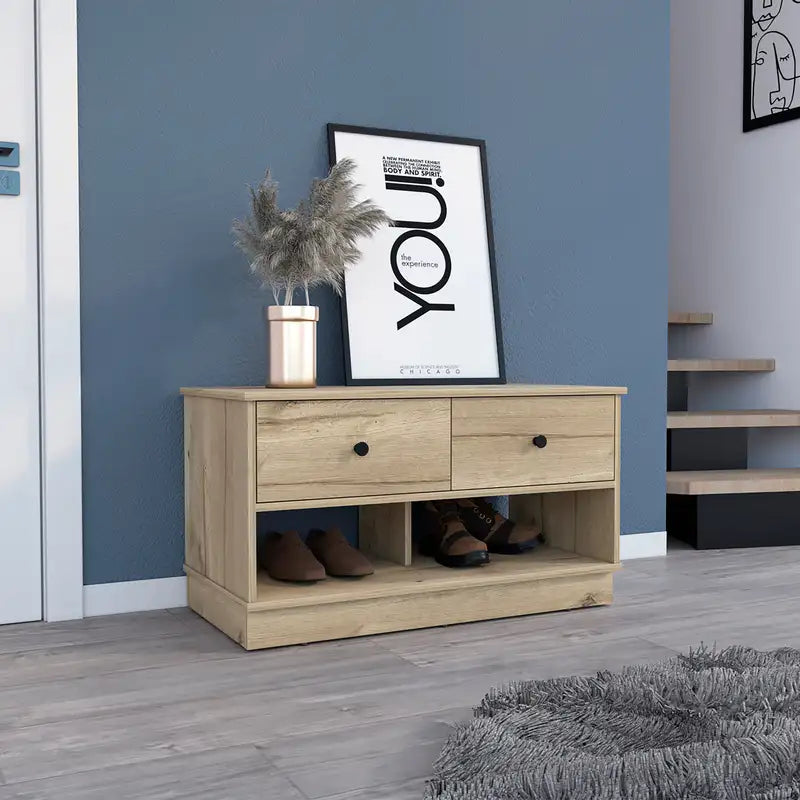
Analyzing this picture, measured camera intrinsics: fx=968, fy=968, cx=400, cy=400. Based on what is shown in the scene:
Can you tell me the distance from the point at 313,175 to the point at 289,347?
22.0 inches

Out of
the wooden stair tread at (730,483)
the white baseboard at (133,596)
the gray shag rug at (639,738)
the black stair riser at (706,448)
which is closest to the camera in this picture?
the gray shag rug at (639,738)

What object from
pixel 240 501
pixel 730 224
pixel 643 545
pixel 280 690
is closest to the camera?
pixel 280 690

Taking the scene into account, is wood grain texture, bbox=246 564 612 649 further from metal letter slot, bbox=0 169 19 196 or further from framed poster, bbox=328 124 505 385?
metal letter slot, bbox=0 169 19 196

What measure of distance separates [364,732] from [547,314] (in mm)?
1468

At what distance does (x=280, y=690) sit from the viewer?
1606mm

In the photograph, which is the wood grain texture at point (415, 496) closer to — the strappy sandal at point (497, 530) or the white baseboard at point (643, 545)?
the strappy sandal at point (497, 530)

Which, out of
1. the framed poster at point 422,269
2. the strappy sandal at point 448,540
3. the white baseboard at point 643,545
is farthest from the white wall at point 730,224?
the strappy sandal at point 448,540

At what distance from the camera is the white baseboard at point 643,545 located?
2754mm

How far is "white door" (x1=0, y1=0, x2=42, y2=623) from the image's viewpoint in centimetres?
201

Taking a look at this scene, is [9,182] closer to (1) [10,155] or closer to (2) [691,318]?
(1) [10,155]

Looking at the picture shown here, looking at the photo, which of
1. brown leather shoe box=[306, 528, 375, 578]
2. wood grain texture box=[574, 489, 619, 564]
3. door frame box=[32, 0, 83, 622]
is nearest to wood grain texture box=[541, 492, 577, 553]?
wood grain texture box=[574, 489, 619, 564]

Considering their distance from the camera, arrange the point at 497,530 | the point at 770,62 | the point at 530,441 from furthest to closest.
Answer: the point at 770,62, the point at 497,530, the point at 530,441

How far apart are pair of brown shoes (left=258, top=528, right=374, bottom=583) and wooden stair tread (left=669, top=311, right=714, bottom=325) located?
6.84ft

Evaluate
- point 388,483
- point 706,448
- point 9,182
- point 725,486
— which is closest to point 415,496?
point 388,483
